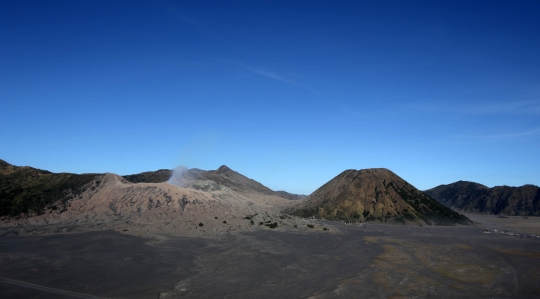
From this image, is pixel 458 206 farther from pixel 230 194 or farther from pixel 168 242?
pixel 168 242

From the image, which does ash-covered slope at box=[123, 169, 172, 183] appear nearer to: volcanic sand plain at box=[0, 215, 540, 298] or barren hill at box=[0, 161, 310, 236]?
barren hill at box=[0, 161, 310, 236]

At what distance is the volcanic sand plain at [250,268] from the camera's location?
774 inches

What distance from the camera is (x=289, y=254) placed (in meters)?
31.1

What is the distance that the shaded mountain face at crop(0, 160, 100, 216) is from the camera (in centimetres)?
4812

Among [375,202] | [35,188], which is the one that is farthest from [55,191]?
[375,202]

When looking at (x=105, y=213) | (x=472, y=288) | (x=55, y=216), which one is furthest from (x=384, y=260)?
(x=55, y=216)

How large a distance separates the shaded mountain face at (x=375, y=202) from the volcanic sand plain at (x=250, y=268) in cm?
3360

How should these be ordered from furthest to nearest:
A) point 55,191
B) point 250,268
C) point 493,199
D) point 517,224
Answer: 1. point 493,199
2. point 517,224
3. point 55,191
4. point 250,268

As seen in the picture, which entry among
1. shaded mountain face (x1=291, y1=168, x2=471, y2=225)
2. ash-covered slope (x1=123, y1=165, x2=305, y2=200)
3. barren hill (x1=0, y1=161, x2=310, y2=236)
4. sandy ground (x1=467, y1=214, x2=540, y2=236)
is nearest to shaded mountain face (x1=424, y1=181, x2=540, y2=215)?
sandy ground (x1=467, y1=214, x2=540, y2=236)

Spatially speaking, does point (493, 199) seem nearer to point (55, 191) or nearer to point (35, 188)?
point (55, 191)

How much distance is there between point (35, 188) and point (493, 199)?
137m

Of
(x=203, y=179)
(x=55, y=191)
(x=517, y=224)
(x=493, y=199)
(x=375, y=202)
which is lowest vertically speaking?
(x=517, y=224)

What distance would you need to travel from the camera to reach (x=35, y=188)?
2099 inches

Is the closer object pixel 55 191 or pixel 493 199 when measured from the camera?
pixel 55 191
